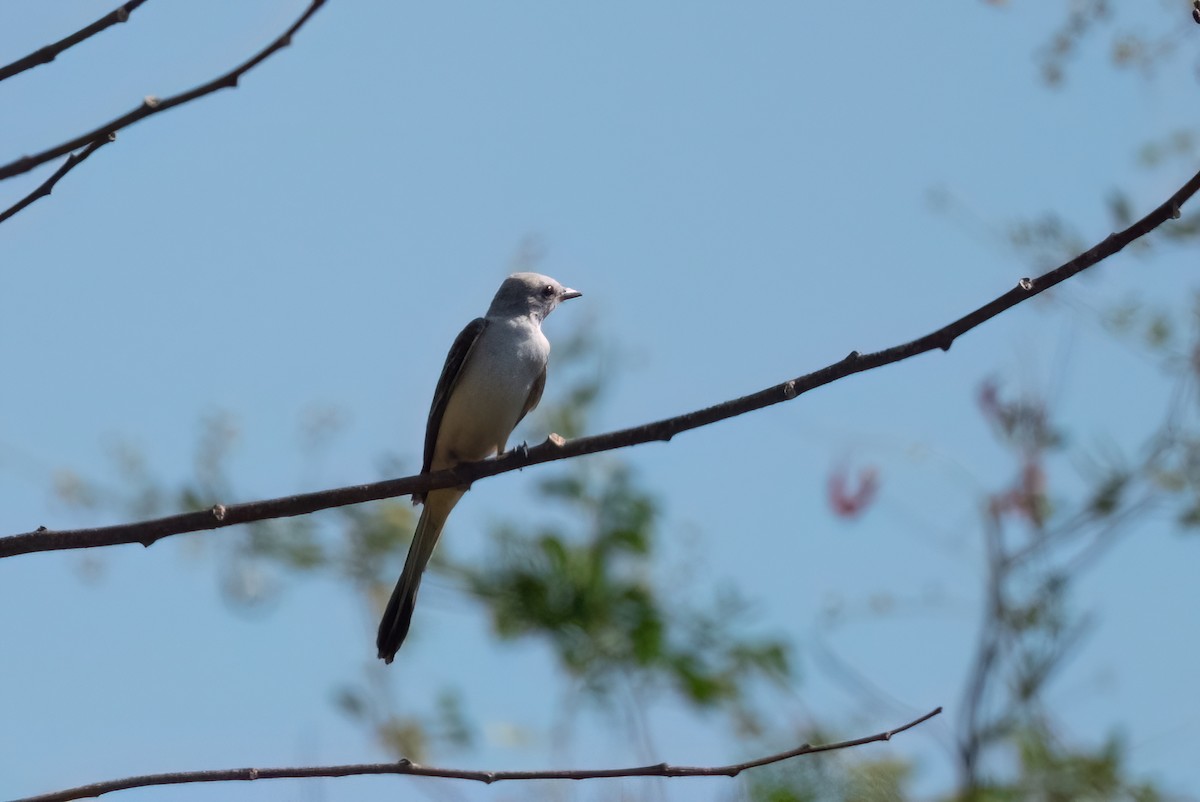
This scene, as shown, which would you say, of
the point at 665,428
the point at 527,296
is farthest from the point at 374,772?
the point at 527,296

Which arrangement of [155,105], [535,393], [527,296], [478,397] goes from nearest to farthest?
[155,105], [478,397], [535,393], [527,296]

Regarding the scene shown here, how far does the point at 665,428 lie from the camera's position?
374cm

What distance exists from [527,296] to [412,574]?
1.67 metres

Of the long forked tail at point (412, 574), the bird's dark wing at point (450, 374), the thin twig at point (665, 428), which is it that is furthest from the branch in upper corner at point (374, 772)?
the bird's dark wing at point (450, 374)

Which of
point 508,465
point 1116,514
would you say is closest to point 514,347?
point 508,465

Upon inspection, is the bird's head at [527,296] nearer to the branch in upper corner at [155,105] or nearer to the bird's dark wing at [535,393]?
the bird's dark wing at [535,393]

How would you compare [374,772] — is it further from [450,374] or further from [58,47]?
[450,374]

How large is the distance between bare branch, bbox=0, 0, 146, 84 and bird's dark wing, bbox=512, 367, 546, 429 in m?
4.42

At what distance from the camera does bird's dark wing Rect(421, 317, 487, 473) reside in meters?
7.05

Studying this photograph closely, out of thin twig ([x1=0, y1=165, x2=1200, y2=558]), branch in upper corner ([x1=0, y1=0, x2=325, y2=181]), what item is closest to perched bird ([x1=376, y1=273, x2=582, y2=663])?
thin twig ([x1=0, y1=165, x2=1200, y2=558])

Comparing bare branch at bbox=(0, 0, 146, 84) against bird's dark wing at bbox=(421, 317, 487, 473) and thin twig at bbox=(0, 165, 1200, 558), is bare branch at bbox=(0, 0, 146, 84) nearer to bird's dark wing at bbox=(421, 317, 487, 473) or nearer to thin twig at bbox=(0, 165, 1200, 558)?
thin twig at bbox=(0, 165, 1200, 558)

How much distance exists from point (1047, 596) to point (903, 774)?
4.62 ft

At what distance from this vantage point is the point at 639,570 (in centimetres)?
1133

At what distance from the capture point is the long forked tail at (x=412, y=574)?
612 centimetres
